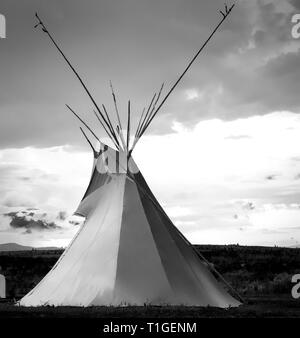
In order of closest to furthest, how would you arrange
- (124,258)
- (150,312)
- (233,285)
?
(150,312), (124,258), (233,285)

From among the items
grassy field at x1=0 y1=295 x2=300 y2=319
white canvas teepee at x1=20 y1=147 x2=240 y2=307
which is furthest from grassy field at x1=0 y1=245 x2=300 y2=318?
white canvas teepee at x1=20 y1=147 x2=240 y2=307

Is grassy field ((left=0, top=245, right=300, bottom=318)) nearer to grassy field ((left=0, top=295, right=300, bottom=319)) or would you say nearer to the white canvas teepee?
grassy field ((left=0, top=295, right=300, bottom=319))

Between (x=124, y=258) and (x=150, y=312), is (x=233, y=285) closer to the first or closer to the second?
(x=124, y=258)

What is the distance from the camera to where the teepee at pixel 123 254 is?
15812 millimetres

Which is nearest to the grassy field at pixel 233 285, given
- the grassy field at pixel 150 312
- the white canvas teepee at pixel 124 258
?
the grassy field at pixel 150 312

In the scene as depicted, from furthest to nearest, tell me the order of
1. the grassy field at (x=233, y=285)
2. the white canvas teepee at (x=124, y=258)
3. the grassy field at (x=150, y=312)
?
1. the white canvas teepee at (x=124, y=258)
2. the grassy field at (x=233, y=285)
3. the grassy field at (x=150, y=312)

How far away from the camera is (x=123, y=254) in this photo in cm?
1636

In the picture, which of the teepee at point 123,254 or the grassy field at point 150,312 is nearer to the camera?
the grassy field at point 150,312

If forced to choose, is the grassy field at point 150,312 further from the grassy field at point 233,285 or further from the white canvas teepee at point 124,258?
the white canvas teepee at point 124,258

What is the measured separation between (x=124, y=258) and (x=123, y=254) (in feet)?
0.40

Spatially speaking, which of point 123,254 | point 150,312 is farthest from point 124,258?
point 150,312

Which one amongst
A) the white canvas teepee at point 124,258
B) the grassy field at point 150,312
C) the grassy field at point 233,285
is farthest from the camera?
the white canvas teepee at point 124,258

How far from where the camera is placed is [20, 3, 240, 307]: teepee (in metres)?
15.8
